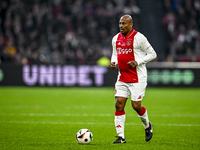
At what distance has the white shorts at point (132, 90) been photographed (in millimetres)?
6273

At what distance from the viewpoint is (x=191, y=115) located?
1049 centimetres

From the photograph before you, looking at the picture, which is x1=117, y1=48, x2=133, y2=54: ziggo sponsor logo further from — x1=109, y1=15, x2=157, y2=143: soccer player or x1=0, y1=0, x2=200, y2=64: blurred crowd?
x1=0, y1=0, x2=200, y2=64: blurred crowd

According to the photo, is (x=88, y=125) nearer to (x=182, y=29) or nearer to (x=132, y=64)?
(x=132, y=64)

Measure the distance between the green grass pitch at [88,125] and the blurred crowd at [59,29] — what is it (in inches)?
334

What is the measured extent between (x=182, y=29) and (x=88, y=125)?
17769 mm

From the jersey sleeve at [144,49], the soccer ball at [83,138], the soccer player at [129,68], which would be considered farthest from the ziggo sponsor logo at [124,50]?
the soccer ball at [83,138]

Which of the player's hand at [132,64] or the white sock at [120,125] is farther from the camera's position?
the white sock at [120,125]

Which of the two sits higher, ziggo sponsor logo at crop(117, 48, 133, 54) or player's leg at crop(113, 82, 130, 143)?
ziggo sponsor logo at crop(117, 48, 133, 54)

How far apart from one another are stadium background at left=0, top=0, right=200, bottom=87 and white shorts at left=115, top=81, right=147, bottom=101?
1336 centimetres

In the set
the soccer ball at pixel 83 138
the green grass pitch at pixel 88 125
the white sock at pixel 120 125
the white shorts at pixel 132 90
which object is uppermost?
the white shorts at pixel 132 90

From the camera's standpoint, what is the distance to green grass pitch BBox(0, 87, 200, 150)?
19.9 ft

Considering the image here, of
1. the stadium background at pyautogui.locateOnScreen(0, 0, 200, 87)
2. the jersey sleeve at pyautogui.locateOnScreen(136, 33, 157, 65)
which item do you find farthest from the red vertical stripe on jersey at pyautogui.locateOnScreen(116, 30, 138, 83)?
the stadium background at pyautogui.locateOnScreen(0, 0, 200, 87)

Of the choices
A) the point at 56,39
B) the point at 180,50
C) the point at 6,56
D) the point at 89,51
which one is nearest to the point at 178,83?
the point at 180,50

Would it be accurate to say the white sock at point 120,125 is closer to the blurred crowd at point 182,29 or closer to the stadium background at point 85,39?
the stadium background at point 85,39
